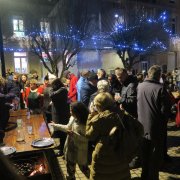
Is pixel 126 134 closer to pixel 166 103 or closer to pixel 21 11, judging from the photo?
pixel 166 103

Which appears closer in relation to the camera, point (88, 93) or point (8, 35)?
point (88, 93)

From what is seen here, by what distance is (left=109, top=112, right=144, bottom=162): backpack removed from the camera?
3197 mm

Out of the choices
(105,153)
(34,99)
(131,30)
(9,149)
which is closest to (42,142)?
(9,149)

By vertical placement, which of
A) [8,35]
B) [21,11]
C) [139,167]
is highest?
[21,11]

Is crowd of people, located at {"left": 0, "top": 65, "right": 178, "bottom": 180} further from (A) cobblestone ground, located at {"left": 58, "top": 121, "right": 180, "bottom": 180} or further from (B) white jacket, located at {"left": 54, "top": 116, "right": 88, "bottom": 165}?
(A) cobblestone ground, located at {"left": 58, "top": 121, "right": 180, "bottom": 180}

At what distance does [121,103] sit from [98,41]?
19290 millimetres

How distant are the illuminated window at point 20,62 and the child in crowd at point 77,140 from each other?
19.5 meters

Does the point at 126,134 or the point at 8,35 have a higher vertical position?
the point at 8,35

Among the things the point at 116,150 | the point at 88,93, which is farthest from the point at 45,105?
the point at 116,150

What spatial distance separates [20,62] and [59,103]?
1789 cm

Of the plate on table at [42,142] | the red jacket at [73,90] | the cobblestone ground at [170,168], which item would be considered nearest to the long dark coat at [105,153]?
the plate on table at [42,142]

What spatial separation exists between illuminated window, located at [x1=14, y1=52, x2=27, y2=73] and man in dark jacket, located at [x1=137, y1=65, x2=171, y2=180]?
19759mm

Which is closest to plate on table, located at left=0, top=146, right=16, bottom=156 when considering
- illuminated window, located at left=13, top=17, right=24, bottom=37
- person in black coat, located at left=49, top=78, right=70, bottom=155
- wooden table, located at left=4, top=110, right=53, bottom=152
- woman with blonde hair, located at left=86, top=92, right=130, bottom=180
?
wooden table, located at left=4, top=110, right=53, bottom=152

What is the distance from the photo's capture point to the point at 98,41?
24.0 metres
